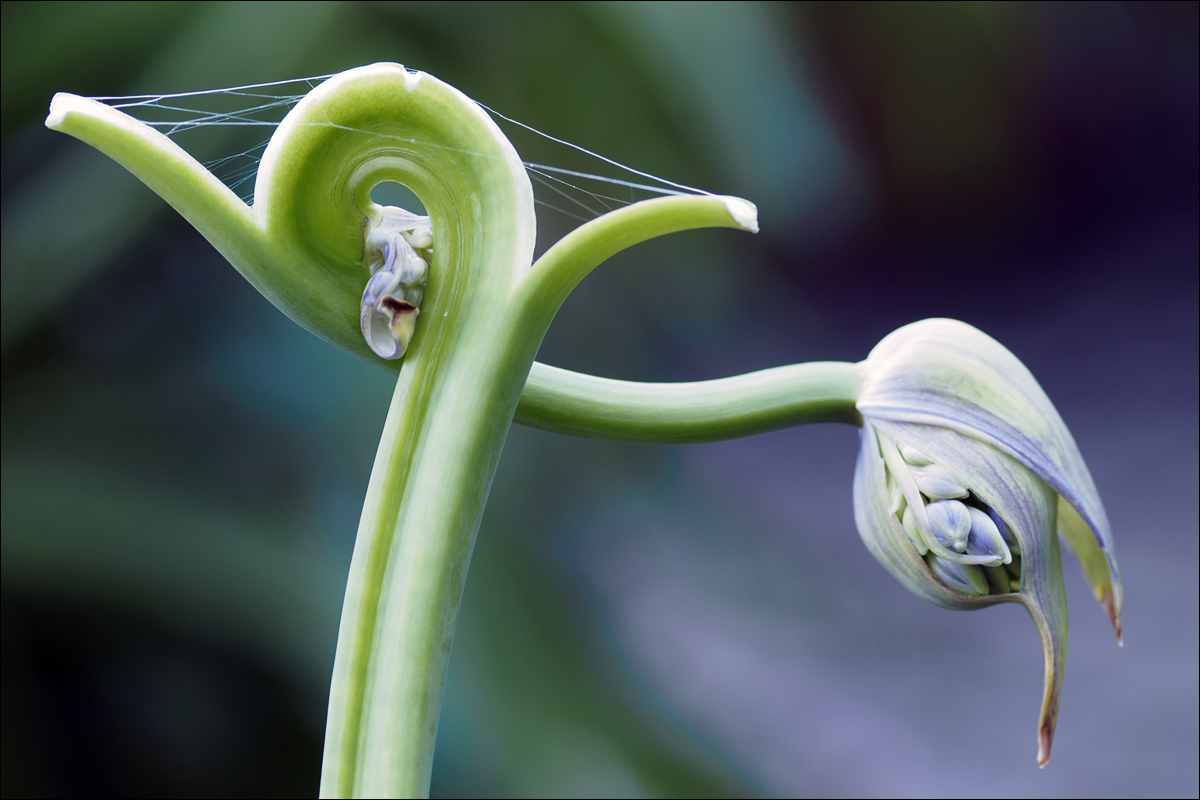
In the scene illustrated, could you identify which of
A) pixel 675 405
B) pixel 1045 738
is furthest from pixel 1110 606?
pixel 675 405

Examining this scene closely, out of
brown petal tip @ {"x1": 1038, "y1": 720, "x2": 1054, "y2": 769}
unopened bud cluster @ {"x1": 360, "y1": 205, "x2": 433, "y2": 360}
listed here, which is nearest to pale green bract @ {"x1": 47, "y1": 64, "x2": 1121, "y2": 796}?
unopened bud cluster @ {"x1": 360, "y1": 205, "x2": 433, "y2": 360}

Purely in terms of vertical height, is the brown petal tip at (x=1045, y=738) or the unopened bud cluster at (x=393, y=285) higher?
the unopened bud cluster at (x=393, y=285)

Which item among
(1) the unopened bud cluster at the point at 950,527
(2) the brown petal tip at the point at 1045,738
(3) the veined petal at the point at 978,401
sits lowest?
(2) the brown petal tip at the point at 1045,738

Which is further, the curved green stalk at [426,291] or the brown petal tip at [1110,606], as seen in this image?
the brown petal tip at [1110,606]

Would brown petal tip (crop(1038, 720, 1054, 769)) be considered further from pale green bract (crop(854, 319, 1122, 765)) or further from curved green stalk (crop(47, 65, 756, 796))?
curved green stalk (crop(47, 65, 756, 796))

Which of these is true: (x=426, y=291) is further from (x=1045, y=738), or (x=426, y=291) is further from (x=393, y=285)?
(x=1045, y=738)

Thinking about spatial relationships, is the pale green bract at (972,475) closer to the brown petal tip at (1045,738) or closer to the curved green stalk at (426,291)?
the brown petal tip at (1045,738)

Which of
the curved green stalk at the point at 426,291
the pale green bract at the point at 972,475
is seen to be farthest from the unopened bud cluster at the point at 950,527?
the curved green stalk at the point at 426,291

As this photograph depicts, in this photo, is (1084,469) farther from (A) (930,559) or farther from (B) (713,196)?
(B) (713,196)
